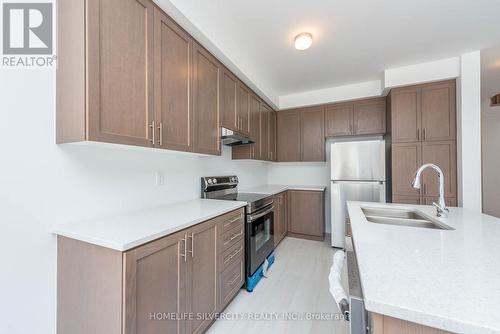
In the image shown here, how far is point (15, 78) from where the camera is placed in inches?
41.4

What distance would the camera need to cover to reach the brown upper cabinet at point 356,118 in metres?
3.32

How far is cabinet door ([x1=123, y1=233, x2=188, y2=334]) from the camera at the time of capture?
0.95 meters

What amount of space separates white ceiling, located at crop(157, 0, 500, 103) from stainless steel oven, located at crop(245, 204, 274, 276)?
5.48 ft

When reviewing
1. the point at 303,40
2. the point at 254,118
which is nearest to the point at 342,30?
the point at 303,40

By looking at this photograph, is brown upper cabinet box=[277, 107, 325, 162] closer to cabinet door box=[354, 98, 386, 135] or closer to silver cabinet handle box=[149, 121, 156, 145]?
cabinet door box=[354, 98, 386, 135]

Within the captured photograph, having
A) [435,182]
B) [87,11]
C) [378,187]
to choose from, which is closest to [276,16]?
[87,11]

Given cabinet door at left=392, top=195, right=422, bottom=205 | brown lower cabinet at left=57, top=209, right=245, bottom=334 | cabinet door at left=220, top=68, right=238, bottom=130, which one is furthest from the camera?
cabinet door at left=392, top=195, right=422, bottom=205

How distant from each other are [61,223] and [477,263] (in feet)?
6.30

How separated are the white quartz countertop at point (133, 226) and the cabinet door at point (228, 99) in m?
1.06

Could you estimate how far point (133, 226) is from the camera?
1177 mm

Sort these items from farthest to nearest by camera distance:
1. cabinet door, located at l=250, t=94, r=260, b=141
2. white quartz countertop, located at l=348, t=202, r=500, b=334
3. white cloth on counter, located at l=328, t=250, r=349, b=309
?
cabinet door, located at l=250, t=94, r=260, b=141
white cloth on counter, located at l=328, t=250, r=349, b=309
white quartz countertop, located at l=348, t=202, r=500, b=334

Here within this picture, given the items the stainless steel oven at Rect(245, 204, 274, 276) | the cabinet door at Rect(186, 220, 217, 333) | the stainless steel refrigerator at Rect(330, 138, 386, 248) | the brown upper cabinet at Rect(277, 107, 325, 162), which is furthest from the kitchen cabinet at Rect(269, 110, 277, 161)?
the cabinet door at Rect(186, 220, 217, 333)

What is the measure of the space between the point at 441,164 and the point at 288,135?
2.23 meters

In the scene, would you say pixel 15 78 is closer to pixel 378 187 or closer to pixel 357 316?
pixel 357 316
